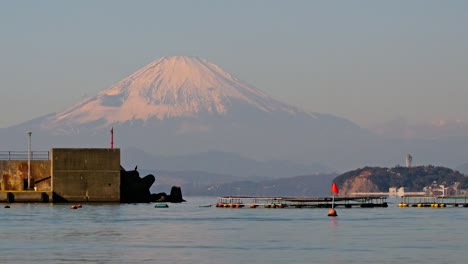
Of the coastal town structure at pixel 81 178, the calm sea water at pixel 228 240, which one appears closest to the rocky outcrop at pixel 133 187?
the coastal town structure at pixel 81 178

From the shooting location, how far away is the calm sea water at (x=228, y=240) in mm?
68125

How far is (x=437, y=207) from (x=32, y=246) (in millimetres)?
107428

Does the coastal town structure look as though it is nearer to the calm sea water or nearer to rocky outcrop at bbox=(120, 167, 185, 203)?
rocky outcrop at bbox=(120, 167, 185, 203)

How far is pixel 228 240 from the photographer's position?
8325 cm

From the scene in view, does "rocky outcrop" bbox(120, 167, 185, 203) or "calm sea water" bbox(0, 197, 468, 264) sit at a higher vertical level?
"rocky outcrop" bbox(120, 167, 185, 203)

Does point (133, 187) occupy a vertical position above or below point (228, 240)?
above

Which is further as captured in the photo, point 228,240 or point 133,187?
point 133,187

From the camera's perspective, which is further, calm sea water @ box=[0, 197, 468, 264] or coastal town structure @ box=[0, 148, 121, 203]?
coastal town structure @ box=[0, 148, 121, 203]

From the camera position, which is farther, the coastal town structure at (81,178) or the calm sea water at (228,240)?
the coastal town structure at (81,178)

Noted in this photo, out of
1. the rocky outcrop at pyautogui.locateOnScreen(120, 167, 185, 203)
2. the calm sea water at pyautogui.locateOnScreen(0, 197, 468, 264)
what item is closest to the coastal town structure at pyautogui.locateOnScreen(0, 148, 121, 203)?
the rocky outcrop at pyautogui.locateOnScreen(120, 167, 185, 203)

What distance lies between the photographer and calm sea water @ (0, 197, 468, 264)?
6812 cm

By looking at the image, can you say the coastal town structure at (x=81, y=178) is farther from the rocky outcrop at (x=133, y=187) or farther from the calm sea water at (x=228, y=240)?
the calm sea water at (x=228, y=240)

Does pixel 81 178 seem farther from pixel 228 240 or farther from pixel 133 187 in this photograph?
pixel 228 240

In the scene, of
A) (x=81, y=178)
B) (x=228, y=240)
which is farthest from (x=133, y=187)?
(x=228, y=240)
